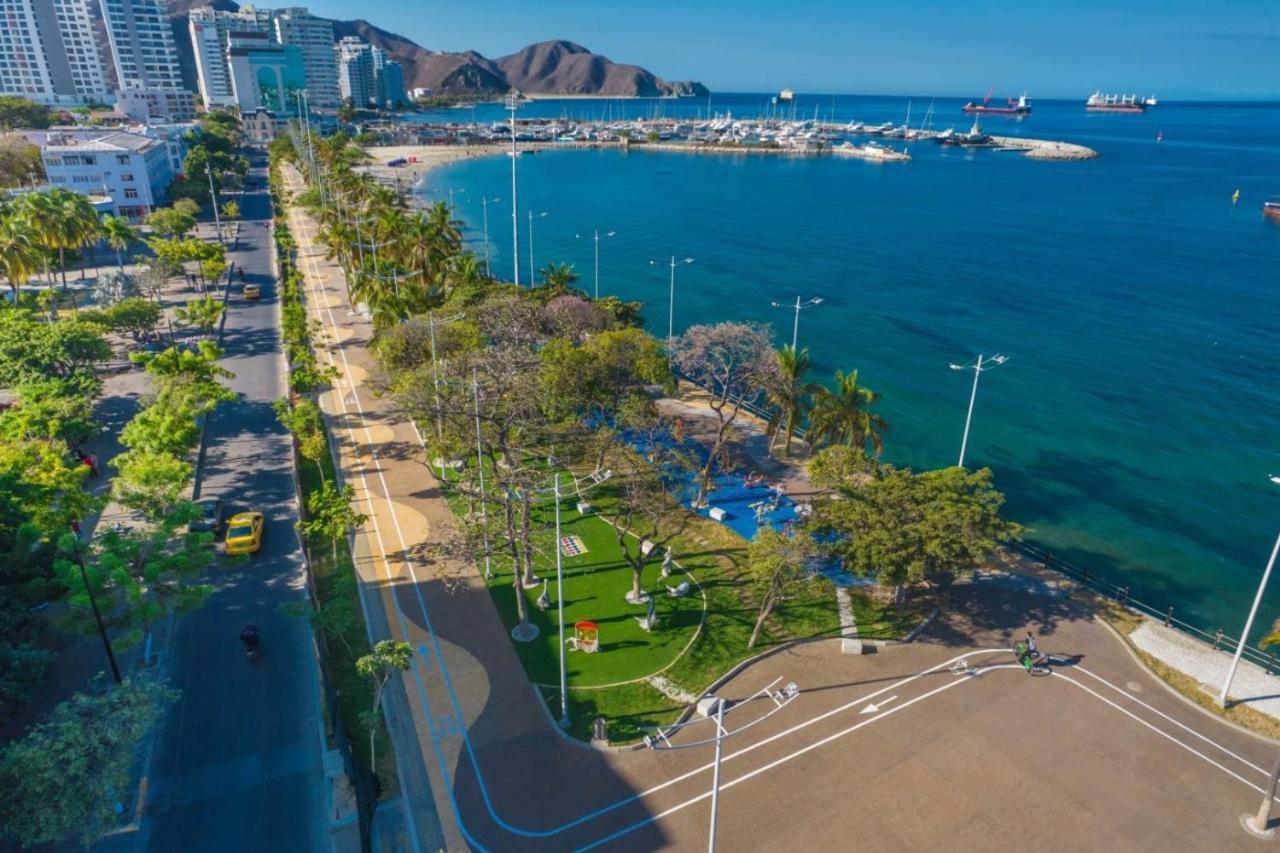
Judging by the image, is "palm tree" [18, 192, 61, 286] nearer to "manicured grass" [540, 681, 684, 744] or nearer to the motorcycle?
the motorcycle

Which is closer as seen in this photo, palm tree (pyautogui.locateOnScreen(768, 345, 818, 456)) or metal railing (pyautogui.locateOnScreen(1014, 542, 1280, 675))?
metal railing (pyautogui.locateOnScreen(1014, 542, 1280, 675))

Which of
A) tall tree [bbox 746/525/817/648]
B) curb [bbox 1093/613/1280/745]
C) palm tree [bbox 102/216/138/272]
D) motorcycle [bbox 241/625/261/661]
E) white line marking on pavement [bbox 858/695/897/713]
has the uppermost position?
palm tree [bbox 102/216/138/272]

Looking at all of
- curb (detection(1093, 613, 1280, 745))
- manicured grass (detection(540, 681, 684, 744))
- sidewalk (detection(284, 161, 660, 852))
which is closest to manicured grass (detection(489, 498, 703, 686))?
manicured grass (detection(540, 681, 684, 744))

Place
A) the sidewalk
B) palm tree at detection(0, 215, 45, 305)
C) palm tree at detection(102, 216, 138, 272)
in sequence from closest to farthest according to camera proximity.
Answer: the sidewalk → palm tree at detection(0, 215, 45, 305) → palm tree at detection(102, 216, 138, 272)

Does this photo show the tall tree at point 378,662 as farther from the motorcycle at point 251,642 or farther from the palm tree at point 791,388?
the palm tree at point 791,388

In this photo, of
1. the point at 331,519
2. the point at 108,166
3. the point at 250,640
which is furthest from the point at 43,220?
the point at 250,640

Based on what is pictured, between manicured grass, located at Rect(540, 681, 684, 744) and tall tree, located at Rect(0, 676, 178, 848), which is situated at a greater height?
tall tree, located at Rect(0, 676, 178, 848)

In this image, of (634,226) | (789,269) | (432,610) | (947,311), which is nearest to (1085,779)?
(432,610)
